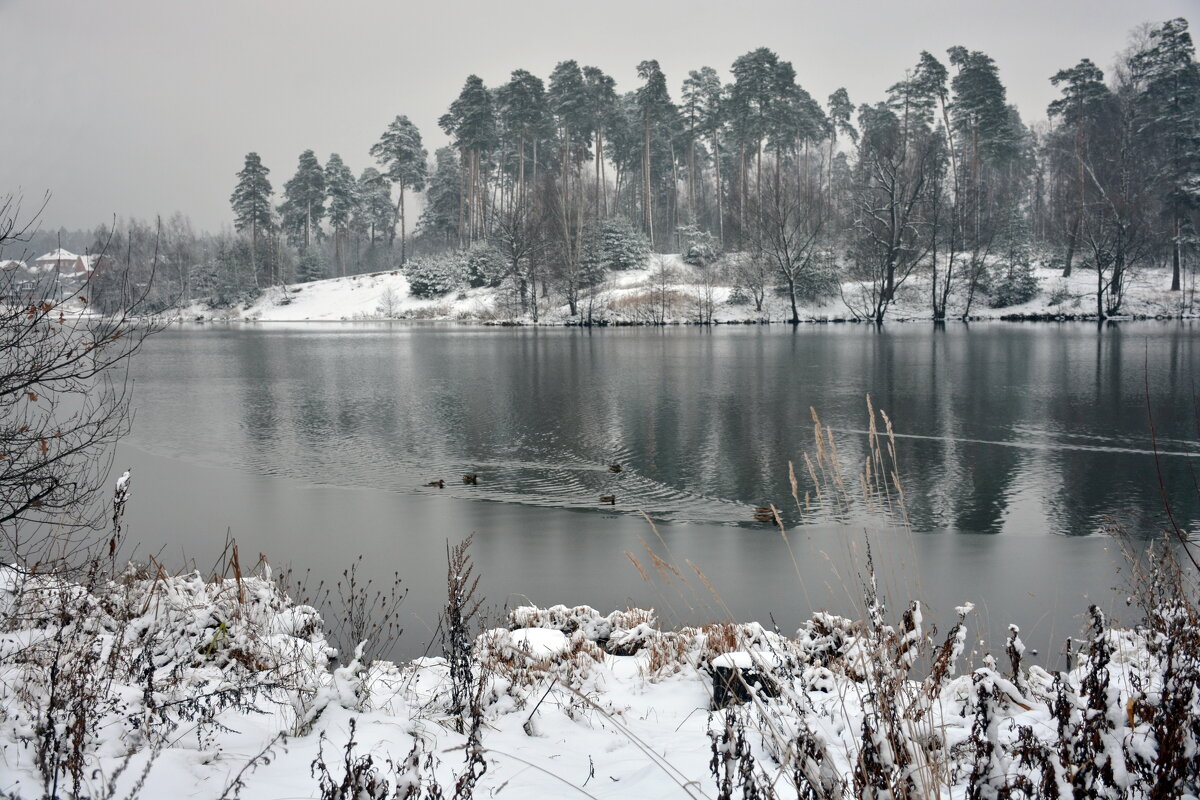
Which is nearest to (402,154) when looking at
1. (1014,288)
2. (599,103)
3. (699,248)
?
(599,103)

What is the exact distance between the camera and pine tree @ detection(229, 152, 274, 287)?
269ft

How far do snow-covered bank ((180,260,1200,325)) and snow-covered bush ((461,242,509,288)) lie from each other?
1077mm

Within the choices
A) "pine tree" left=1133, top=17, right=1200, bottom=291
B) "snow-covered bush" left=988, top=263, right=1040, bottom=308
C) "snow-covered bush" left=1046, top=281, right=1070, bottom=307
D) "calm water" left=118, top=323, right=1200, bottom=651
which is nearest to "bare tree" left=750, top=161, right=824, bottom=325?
"snow-covered bush" left=988, top=263, right=1040, bottom=308

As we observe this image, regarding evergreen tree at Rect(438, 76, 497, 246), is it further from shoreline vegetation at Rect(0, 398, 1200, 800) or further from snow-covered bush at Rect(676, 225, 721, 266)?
shoreline vegetation at Rect(0, 398, 1200, 800)

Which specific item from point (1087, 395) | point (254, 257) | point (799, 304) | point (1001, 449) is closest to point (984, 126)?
point (799, 304)

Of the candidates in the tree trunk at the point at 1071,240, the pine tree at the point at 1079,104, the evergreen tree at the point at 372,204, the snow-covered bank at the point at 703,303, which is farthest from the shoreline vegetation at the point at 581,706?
the evergreen tree at the point at 372,204

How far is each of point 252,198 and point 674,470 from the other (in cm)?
8303

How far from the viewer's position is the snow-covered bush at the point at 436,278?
63188 millimetres

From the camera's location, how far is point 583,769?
3412mm

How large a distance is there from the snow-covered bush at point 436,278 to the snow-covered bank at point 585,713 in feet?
193

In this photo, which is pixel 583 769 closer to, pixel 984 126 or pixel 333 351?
pixel 333 351

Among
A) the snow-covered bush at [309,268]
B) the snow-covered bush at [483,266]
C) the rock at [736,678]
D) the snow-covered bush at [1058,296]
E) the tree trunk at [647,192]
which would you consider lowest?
the rock at [736,678]

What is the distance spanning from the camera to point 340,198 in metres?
89.0

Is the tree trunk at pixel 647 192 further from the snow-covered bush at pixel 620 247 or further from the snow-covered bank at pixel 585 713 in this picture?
the snow-covered bank at pixel 585 713
